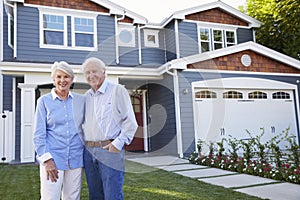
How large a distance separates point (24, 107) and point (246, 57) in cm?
638

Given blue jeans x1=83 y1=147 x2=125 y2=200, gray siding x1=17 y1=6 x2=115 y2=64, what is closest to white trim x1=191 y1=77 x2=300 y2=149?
gray siding x1=17 y1=6 x2=115 y2=64

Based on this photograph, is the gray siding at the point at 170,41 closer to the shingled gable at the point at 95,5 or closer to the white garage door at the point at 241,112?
the shingled gable at the point at 95,5

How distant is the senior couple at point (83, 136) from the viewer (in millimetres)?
1875

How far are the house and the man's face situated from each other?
17.5 feet

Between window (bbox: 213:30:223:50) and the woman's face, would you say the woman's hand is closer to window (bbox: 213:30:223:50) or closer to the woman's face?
the woman's face

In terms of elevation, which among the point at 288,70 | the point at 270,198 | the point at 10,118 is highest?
the point at 288,70

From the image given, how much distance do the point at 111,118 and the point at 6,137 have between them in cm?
640

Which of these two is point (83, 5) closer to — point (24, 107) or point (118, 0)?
point (118, 0)

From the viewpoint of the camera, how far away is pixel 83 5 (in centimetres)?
883

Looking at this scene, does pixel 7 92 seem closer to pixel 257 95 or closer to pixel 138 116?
pixel 138 116

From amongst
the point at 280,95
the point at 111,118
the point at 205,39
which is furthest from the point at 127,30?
the point at 111,118

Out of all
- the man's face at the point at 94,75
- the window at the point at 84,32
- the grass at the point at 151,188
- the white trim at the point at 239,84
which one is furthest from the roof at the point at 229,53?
the man's face at the point at 94,75

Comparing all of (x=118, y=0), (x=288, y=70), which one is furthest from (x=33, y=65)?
(x=288, y=70)

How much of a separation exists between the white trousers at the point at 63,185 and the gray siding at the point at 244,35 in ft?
32.4
